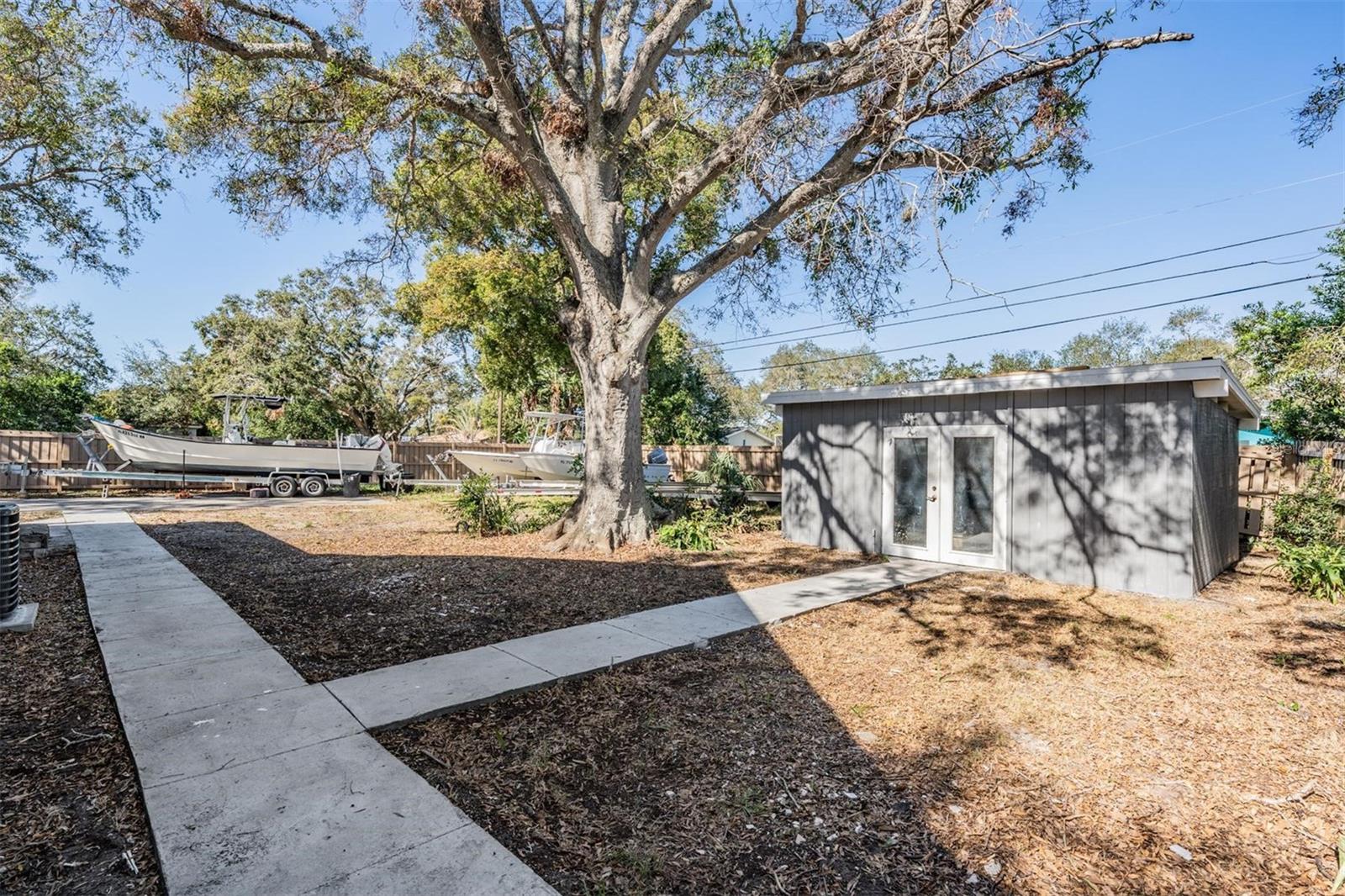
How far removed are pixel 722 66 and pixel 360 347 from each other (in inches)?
679

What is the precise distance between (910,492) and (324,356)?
795 inches

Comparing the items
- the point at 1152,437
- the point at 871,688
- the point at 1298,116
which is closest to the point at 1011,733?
the point at 871,688

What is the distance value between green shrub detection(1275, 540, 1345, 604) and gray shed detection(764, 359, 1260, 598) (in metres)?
0.72

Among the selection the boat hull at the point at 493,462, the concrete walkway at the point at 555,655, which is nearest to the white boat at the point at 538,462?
the boat hull at the point at 493,462

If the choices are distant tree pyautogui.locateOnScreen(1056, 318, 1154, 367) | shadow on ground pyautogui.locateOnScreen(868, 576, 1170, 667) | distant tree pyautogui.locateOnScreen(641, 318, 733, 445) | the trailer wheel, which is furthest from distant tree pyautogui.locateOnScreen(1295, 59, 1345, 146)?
distant tree pyautogui.locateOnScreen(1056, 318, 1154, 367)

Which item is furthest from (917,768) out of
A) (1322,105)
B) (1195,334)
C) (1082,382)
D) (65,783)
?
(1195,334)

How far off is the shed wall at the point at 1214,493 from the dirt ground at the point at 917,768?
249cm

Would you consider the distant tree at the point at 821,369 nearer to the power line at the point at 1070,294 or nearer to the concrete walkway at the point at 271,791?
the power line at the point at 1070,294

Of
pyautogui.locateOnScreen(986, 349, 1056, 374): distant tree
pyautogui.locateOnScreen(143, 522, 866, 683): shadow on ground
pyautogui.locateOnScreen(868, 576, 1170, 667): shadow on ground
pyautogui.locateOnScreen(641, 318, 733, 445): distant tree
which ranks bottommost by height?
pyautogui.locateOnScreen(868, 576, 1170, 667): shadow on ground

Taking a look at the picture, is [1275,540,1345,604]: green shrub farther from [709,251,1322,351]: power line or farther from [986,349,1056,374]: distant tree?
[986,349,1056,374]: distant tree

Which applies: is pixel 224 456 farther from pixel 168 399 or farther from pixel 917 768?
pixel 917 768

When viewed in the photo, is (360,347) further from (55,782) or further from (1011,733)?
(1011,733)

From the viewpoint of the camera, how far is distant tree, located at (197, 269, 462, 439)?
20797 mm

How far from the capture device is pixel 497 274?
1277 cm
